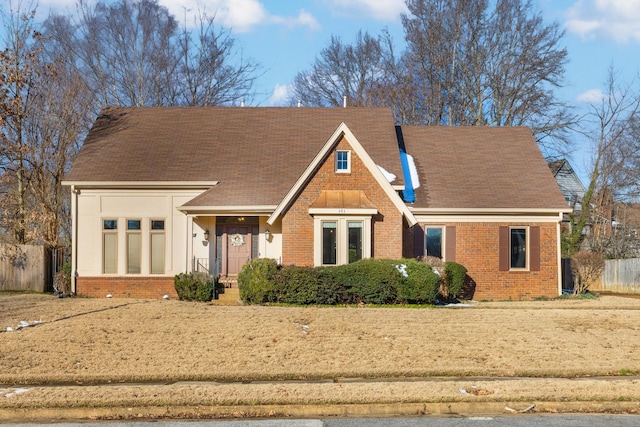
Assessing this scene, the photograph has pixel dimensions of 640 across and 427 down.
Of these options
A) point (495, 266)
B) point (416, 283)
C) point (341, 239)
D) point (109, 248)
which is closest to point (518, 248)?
point (495, 266)

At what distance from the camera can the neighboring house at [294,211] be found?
2389cm

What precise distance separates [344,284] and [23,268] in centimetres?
1336

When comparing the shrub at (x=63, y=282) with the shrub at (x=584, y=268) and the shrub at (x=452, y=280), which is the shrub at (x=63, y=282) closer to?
the shrub at (x=452, y=280)

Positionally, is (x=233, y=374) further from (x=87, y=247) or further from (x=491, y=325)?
(x=87, y=247)

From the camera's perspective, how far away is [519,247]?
87.3 ft

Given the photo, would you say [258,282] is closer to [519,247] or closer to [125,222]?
[125,222]

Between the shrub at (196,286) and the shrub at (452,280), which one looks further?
the shrub at (452,280)

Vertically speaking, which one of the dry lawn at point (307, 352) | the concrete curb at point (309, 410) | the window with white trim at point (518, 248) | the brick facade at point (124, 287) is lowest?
the concrete curb at point (309, 410)

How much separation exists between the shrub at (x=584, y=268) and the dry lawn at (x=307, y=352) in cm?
676

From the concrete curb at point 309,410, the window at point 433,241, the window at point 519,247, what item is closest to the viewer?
the concrete curb at point 309,410

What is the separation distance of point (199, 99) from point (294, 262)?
24203 millimetres

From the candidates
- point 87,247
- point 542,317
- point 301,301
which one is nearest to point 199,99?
point 87,247

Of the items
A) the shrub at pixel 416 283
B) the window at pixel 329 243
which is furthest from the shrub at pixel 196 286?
the shrub at pixel 416 283

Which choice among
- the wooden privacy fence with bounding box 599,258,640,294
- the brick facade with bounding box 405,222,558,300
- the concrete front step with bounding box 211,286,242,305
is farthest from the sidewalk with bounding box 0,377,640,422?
the wooden privacy fence with bounding box 599,258,640,294
